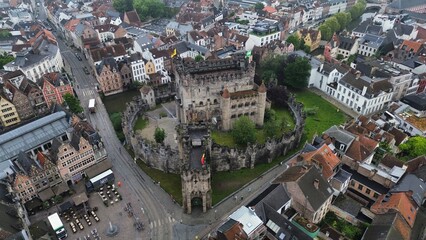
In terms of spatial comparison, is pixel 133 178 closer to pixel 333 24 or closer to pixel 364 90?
pixel 364 90

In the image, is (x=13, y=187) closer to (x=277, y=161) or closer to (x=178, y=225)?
(x=178, y=225)

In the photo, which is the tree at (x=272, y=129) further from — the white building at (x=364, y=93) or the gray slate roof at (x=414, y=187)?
the gray slate roof at (x=414, y=187)

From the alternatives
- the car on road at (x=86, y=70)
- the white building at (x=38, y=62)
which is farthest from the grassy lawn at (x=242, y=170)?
the white building at (x=38, y=62)

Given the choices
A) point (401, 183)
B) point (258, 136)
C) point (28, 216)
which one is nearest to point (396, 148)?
point (401, 183)

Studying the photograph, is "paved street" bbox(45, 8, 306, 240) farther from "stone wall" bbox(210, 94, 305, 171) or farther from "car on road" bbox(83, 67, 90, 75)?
"car on road" bbox(83, 67, 90, 75)

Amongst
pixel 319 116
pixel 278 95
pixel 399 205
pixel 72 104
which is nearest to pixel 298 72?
pixel 278 95

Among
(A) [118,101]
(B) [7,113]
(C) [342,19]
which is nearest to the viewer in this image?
(B) [7,113]

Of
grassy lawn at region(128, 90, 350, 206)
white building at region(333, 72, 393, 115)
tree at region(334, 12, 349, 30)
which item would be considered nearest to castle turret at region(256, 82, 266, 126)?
grassy lawn at region(128, 90, 350, 206)

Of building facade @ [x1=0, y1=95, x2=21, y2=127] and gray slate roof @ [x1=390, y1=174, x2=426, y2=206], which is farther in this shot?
building facade @ [x1=0, y1=95, x2=21, y2=127]
